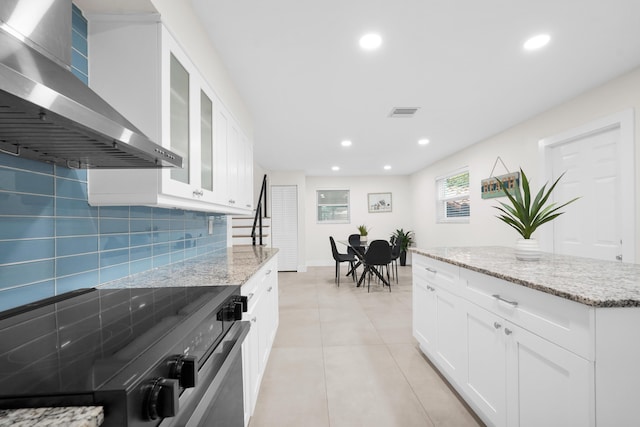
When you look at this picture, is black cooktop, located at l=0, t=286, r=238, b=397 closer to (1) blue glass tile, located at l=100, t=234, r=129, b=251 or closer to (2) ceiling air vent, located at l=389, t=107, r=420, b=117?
(1) blue glass tile, located at l=100, t=234, r=129, b=251

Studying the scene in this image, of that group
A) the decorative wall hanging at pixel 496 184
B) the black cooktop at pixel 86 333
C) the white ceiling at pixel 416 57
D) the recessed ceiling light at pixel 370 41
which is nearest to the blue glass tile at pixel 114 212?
the black cooktop at pixel 86 333

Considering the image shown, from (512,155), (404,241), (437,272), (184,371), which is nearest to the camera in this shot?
(184,371)

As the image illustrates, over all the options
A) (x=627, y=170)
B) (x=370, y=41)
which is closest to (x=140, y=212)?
(x=370, y=41)

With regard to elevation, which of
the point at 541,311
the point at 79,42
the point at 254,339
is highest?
the point at 79,42

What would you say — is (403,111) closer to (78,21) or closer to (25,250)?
(78,21)

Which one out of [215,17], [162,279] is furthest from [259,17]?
[162,279]

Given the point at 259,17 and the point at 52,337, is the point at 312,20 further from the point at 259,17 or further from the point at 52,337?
the point at 52,337

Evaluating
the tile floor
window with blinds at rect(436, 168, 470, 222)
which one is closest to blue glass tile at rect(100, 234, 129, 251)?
the tile floor

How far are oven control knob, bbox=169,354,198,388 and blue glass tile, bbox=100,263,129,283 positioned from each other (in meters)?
0.91

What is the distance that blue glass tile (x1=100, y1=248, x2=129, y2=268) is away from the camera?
4.39 ft

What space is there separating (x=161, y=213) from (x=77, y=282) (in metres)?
0.74

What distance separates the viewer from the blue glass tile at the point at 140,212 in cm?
156

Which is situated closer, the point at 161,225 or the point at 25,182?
the point at 25,182

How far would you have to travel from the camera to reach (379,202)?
26.1 ft
